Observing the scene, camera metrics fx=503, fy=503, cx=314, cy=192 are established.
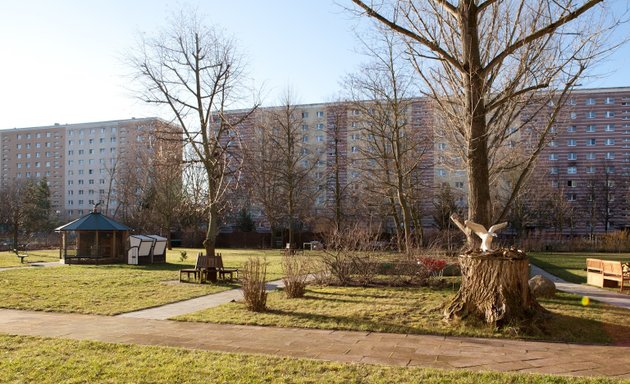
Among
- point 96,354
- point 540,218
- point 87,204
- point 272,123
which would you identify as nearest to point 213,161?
point 96,354

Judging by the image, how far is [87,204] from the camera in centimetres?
8812

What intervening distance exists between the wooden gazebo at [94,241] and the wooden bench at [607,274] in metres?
21.2

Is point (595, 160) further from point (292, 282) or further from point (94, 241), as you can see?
point (292, 282)

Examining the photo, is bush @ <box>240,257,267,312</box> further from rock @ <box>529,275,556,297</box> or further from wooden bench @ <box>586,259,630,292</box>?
wooden bench @ <box>586,259,630,292</box>

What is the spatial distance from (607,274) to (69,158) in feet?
303

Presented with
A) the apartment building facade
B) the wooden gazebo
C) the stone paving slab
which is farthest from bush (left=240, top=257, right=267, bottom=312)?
the apartment building facade

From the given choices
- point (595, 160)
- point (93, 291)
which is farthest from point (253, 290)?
point (595, 160)

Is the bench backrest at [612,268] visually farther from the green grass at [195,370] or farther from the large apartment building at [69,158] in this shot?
the large apartment building at [69,158]

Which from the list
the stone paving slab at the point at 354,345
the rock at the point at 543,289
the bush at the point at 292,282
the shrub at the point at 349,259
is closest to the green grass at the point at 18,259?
the shrub at the point at 349,259

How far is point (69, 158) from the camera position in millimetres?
90125

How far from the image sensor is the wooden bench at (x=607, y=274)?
13906 millimetres

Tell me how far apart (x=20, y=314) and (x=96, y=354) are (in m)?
4.48

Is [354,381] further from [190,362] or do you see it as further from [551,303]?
[551,303]

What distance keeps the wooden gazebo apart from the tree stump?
70.7 ft
